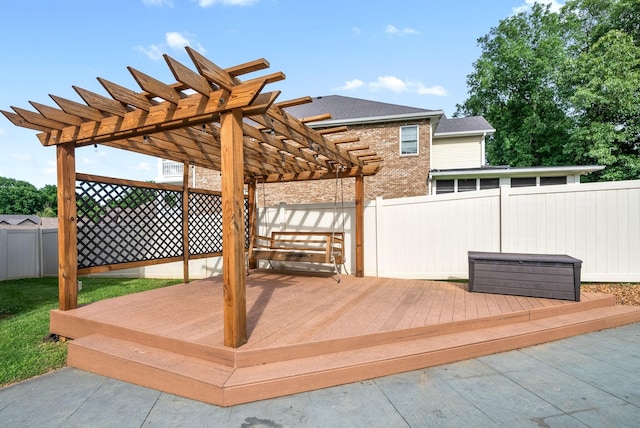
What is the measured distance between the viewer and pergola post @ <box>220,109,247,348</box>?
2.34 m

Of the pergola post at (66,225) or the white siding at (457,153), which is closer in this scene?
the pergola post at (66,225)

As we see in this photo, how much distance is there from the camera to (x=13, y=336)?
3463 millimetres

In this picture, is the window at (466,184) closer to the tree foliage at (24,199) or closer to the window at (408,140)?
the window at (408,140)

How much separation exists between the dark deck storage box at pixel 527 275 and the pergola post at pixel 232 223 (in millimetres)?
3300

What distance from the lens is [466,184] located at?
1130 centimetres

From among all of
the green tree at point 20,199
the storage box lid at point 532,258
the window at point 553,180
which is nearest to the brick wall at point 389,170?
the window at point 553,180

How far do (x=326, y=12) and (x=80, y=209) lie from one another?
686cm

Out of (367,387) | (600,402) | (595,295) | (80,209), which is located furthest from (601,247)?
(80,209)

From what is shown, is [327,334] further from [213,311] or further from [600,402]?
[600,402]

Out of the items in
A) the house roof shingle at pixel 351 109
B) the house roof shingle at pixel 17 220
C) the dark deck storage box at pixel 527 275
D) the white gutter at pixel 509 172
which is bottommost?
the dark deck storage box at pixel 527 275

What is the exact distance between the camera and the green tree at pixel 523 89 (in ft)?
51.6

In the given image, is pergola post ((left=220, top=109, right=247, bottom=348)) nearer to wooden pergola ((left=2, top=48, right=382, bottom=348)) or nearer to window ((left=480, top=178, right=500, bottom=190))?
wooden pergola ((left=2, top=48, right=382, bottom=348))

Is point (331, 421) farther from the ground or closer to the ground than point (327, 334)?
closer to the ground

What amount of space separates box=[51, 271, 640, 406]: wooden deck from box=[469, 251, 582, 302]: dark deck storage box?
0.13 meters
